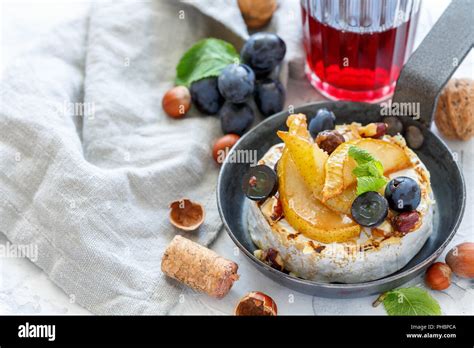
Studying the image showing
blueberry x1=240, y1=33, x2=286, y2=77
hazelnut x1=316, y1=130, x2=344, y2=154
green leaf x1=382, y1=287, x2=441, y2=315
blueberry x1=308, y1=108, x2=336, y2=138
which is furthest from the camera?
blueberry x1=240, y1=33, x2=286, y2=77

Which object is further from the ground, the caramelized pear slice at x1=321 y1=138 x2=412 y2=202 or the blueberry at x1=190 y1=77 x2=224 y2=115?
the caramelized pear slice at x1=321 y1=138 x2=412 y2=202

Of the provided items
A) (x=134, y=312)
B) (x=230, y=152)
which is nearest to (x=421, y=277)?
(x=230, y=152)

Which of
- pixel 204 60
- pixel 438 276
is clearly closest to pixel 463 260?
pixel 438 276

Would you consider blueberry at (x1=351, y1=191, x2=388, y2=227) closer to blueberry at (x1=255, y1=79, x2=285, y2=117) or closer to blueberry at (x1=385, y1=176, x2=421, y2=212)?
blueberry at (x1=385, y1=176, x2=421, y2=212)

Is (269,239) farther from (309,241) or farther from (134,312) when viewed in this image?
(134,312)

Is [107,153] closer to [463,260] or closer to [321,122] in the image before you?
[321,122]

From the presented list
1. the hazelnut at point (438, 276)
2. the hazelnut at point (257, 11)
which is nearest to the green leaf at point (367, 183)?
the hazelnut at point (438, 276)

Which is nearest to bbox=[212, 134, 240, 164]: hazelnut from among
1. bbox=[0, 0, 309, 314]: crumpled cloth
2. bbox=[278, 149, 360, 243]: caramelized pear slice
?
bbox=[0, 0, 309, 314]: crumpled cloth
